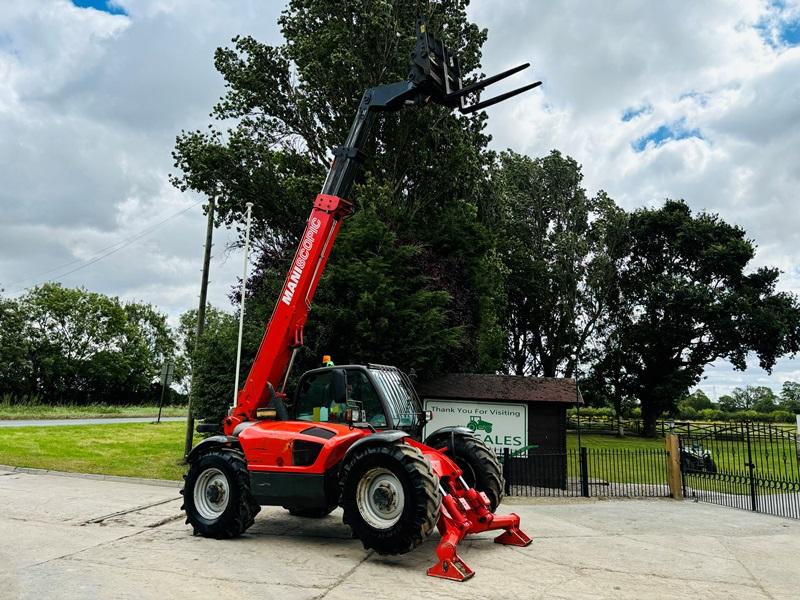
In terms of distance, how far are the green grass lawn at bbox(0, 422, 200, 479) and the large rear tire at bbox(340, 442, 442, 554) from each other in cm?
902

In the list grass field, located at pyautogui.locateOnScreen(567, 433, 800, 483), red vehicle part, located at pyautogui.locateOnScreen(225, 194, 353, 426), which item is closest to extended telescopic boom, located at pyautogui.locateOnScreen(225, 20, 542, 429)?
red vehicle part, located at pyautogui.locateOnScreen(225, 194, 353, 426)

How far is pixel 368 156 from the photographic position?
815 inches

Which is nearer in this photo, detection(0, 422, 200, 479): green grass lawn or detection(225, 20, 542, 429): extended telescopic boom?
detection(225, 20, 542, 429): extended telescopic boom

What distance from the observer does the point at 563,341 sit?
117 feet

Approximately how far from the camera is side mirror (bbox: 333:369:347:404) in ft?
26.0

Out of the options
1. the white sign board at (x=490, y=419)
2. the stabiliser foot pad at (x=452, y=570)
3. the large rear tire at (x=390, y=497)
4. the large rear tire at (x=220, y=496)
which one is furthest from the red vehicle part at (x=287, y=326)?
the white sign board at (x=490, y=419)

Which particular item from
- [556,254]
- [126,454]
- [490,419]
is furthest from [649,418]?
[126,454]

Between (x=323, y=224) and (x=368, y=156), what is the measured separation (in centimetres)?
1162

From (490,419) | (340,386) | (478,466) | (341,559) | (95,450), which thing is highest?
(340,386)

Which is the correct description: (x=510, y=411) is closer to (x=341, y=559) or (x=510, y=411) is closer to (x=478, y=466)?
(x=478, y=466)

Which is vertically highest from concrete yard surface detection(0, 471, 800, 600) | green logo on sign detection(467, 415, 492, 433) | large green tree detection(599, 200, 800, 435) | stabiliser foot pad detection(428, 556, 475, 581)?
large green tree detection(599, 200, 800, 435)

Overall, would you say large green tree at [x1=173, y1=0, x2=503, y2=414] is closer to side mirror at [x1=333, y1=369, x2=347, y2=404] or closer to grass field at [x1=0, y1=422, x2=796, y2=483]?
grass field at [x1=0, y1=422, x2=796, y2=483]

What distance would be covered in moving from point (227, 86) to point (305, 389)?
17295 mm

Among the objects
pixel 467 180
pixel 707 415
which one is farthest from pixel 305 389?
pixel 707 415
